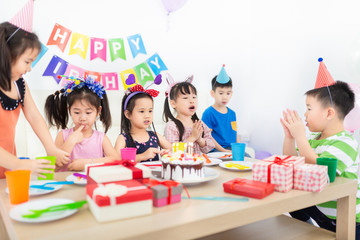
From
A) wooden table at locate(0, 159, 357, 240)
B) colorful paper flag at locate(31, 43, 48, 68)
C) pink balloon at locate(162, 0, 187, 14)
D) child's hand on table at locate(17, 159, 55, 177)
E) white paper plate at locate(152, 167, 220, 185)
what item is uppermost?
pink balloon at locate(162, 0, 187, 14)

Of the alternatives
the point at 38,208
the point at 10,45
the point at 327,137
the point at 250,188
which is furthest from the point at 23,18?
the point at 327,137

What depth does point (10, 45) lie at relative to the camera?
3.94 feet

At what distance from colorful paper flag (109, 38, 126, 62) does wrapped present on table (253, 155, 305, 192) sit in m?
2.20

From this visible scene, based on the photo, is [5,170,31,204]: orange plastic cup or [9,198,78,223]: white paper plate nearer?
[9,198,78,223]: white paper plate

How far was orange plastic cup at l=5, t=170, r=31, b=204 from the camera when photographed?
895mm

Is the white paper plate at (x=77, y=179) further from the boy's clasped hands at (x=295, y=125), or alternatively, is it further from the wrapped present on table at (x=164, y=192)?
the boy's clasped hands at (x=295, y=125)

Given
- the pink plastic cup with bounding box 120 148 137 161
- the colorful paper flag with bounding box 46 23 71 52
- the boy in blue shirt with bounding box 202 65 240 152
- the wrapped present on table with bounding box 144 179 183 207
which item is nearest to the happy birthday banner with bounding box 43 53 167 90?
the colorful paper flag with bounding box 46 23 71 52

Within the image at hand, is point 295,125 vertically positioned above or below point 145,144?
above

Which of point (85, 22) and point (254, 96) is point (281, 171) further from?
point (254, 96)

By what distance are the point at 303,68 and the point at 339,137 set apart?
1561mm

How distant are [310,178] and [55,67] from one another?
2370 mm

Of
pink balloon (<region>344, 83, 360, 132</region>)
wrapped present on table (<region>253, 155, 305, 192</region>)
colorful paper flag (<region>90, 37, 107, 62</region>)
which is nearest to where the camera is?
wrapped present on table (<region>253, 155, 305, 192</region>)

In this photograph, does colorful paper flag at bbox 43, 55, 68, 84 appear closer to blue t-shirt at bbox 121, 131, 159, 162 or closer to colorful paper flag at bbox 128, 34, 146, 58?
colorful paper flag at bbox 128, 34, 146, 58

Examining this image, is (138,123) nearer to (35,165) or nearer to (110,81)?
(35,165)
